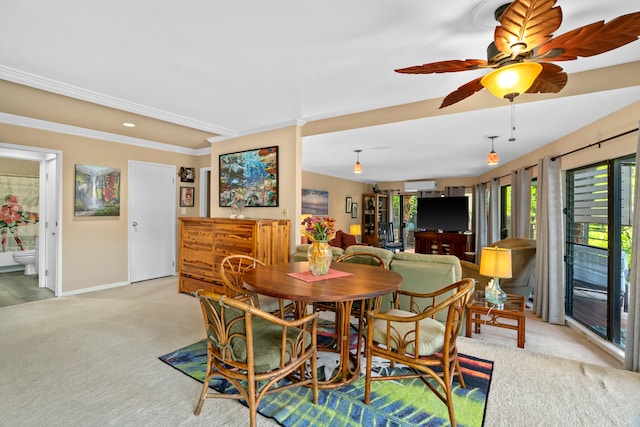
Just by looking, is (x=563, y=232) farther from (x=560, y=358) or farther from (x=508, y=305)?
(x=560, y=358)

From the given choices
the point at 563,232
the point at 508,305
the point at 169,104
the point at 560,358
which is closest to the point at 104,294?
the point at 169,104

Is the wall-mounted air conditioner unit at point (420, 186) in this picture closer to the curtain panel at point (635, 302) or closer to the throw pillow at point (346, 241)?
the throw pillow at point (346, 241)

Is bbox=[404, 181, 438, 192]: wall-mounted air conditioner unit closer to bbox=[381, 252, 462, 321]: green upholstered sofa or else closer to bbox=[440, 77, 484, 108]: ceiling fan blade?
bbox=[381, 252, 462, 321]: green upholstered sofa

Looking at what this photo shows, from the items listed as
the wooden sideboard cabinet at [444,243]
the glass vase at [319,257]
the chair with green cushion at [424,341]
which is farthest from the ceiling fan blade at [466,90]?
the wooden sideboard cabinet at [444,243]

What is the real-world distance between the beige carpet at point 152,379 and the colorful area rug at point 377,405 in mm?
A: 93

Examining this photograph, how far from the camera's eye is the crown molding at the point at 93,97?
8.81ft

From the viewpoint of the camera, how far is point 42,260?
4906 mm

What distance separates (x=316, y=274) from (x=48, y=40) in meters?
2.50

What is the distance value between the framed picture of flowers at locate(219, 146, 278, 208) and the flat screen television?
205 inches

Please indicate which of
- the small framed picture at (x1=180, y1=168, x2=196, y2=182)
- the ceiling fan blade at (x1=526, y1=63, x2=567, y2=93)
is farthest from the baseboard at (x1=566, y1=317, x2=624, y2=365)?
the small framed picture at (x1=180, y1=168, x2=196, y2=182)

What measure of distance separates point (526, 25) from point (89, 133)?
5461mm

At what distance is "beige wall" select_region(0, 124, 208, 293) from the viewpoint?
14.2 feet

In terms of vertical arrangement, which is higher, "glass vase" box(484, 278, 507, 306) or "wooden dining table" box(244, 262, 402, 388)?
"wooden dining table" box(244, 262, 402, 388)

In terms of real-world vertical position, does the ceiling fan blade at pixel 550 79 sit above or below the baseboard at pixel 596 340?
above
